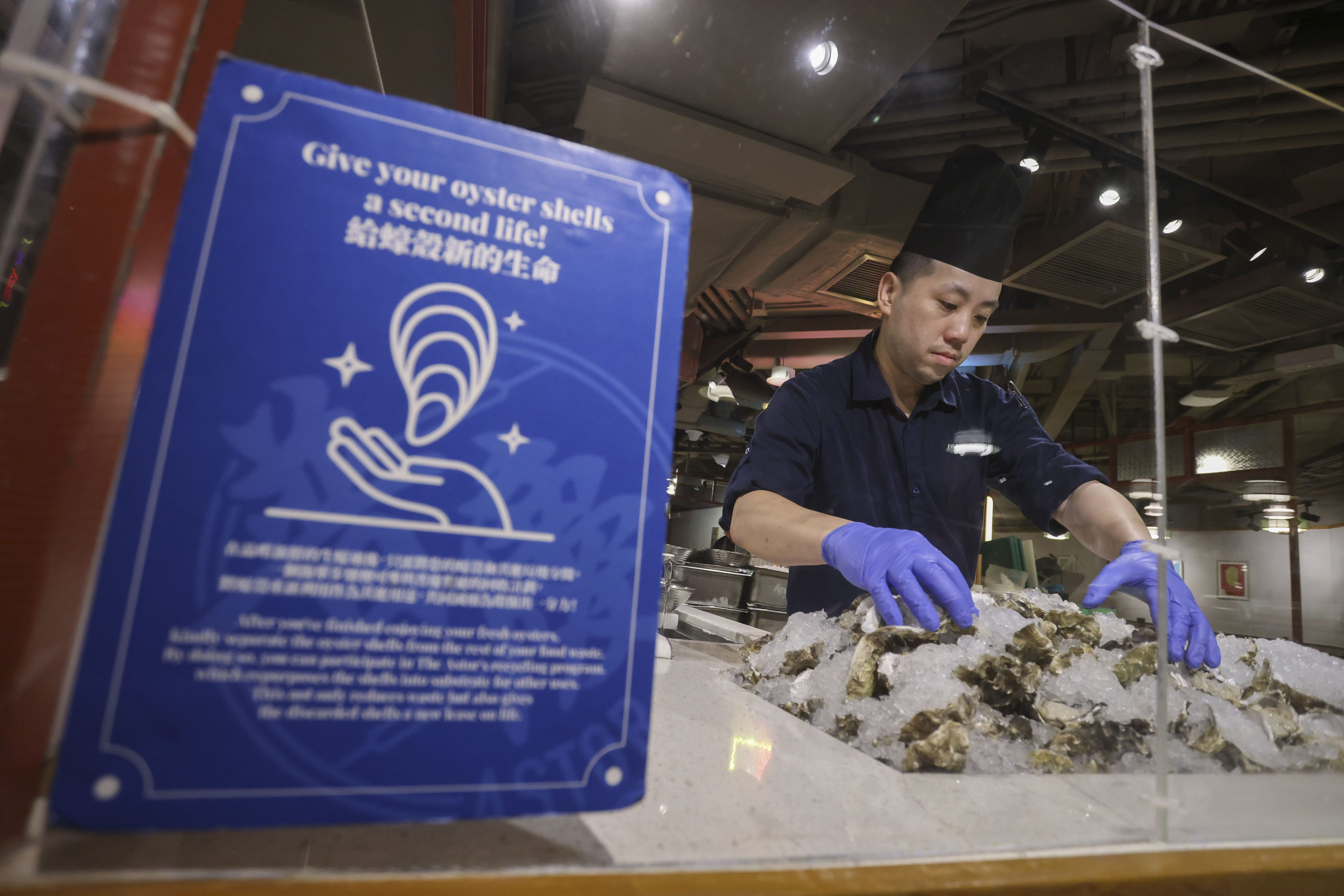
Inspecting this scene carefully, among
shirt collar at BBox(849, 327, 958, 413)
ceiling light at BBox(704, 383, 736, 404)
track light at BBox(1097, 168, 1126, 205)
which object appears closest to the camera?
track light at BBox(1097, 168, 1126, 205)

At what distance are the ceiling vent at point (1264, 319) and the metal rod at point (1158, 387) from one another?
0.12m

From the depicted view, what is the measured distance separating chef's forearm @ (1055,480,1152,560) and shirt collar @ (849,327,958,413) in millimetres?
292

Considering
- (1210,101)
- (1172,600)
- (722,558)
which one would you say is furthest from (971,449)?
(722,558)

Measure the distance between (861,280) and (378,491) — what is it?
4.40 feet

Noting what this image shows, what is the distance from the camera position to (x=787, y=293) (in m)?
1.73

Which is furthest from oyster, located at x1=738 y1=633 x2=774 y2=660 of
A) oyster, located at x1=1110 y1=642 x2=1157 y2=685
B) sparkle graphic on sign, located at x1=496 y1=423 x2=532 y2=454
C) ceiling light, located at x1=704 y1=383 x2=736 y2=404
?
sparkle graphic on sign, located at x1=496 y1=423 x2=532 y2=454

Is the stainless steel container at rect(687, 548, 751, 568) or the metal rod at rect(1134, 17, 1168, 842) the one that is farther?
the stainless steel container at rect(687, 548, 751, 568)

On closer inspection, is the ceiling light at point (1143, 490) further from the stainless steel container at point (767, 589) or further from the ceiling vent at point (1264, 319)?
the stainless steel container at point (767, 589)

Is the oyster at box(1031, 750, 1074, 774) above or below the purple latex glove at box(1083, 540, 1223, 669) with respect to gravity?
below

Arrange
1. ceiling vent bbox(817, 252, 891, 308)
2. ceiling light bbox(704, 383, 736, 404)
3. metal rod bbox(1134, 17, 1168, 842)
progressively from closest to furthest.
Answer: metal rod bbox(1134, 17, 1168, 842) < ceiling vent bbox(817, 252, 891, 308) < ceiling light bbox(704, 383, 736, 404)

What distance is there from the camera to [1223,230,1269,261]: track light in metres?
0.83

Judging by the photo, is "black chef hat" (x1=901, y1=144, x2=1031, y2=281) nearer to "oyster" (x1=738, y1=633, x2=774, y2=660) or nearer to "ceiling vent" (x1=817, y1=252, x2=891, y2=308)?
"ceiling vent" (x1=817, y1=252, x2=891, y2=308)

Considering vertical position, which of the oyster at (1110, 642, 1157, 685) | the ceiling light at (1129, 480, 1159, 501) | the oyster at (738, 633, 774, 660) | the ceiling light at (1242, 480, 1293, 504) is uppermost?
the ceiling light at (1242, 480, 1293, 504)

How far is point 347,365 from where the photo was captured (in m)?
0.31
